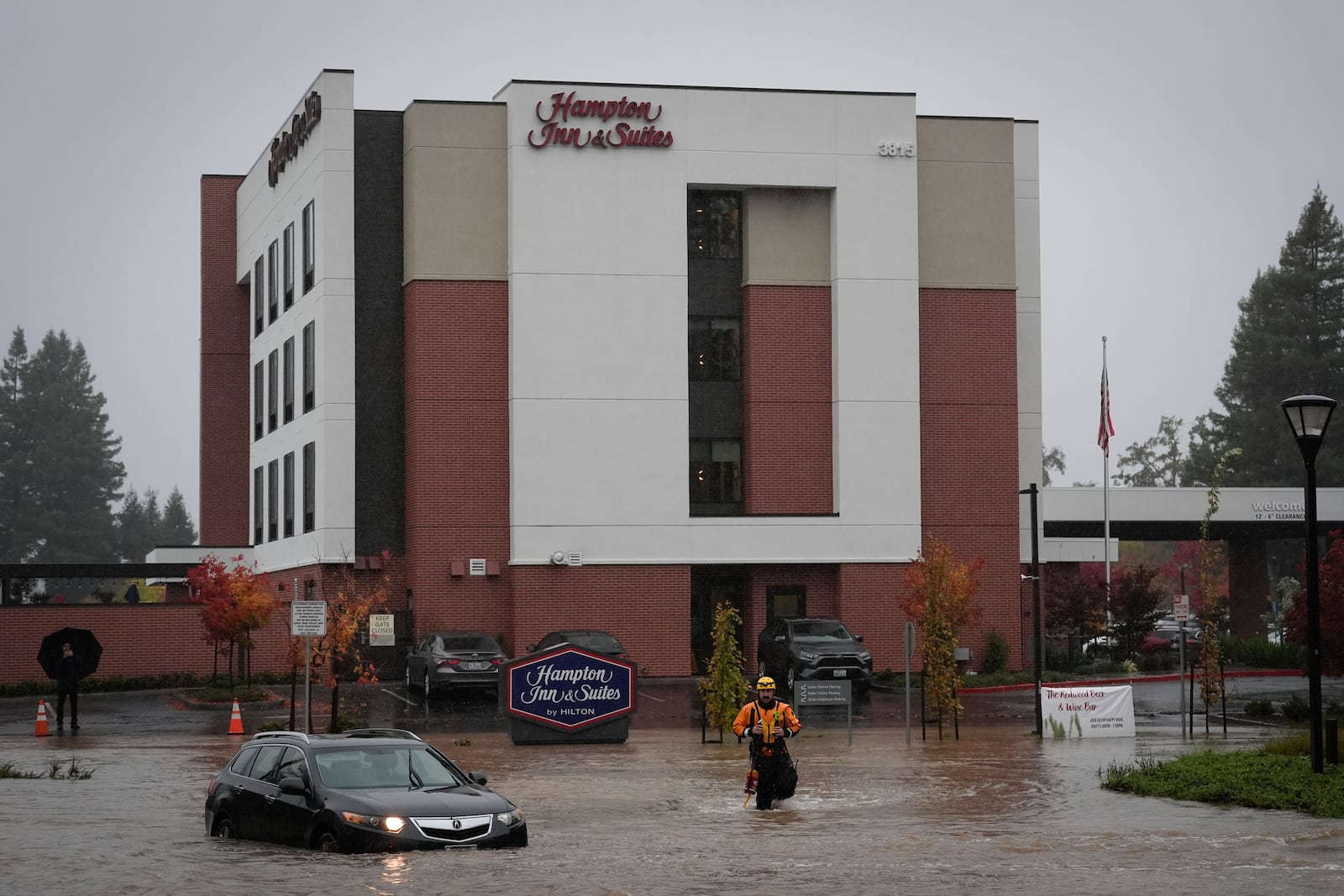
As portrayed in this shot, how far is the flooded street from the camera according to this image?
50.8ft

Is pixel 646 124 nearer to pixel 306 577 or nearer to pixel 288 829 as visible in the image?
pixel 306 577

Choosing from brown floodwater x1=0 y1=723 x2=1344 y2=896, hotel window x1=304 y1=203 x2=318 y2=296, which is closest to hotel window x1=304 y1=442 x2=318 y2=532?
hotel window x1=304 y1=203 x2=318 y2=296

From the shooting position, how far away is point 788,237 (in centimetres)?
5100

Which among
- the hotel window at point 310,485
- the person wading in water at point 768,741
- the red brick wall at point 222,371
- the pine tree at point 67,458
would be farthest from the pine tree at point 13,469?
the person wading in water at point 768,741

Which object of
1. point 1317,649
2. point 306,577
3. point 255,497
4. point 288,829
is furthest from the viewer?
point 255,497

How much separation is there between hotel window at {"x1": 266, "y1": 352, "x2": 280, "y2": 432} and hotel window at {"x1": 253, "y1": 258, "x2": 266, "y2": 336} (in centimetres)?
169

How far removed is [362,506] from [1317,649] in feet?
107

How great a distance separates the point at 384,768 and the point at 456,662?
23.3m

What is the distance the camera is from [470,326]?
4962 cm

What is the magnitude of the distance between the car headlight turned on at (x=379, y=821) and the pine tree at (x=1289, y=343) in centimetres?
9264

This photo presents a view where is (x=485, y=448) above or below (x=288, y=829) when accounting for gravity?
above

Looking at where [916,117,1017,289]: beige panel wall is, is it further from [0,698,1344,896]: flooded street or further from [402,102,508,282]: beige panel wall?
[0,698,1344,896]: flooded street

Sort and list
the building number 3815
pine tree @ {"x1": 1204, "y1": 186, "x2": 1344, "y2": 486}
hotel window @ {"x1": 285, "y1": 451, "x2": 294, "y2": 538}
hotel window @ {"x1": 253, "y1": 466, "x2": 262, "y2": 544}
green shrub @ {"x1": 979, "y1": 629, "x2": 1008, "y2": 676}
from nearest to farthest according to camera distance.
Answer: green shrub @ {"x1": 979, "y1": 629, "x2": 1008, "y2": 676}, the building number 3815, hotel window @ {"x1": 285, "y1": 451, "x2": 294, "y2": 538}, hotel window @ {"x1": 253, "y1": 466, "x2": 262, "y2": 544}, pine tree @ {"x1": 1204, "y1": 186, "x2": 1344, "y2": 486}

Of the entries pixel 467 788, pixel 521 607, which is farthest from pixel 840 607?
pixel 467 788
